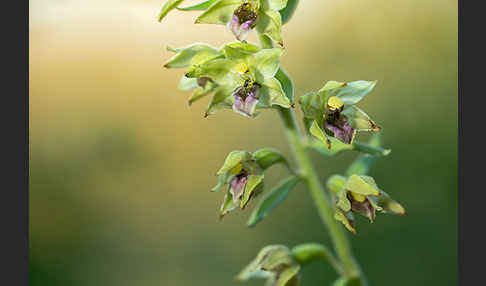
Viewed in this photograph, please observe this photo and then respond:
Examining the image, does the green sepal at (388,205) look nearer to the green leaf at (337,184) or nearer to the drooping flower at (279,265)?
the green leaf at (337,184)

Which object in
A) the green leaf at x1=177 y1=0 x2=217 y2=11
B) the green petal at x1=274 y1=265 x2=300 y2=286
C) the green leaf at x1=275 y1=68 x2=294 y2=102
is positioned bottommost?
the green petal at x1=274 y1=265 x2=300 y2=286

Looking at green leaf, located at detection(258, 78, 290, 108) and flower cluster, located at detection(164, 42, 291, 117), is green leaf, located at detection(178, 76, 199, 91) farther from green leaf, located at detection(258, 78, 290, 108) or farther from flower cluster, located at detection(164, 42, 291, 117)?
green leaf, located at detection(258, 78, 290, 108)

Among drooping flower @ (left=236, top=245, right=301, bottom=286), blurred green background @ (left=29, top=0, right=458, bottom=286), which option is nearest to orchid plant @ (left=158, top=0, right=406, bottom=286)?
drooping flower @ (left=236, top=245, right=301, bottom=286)

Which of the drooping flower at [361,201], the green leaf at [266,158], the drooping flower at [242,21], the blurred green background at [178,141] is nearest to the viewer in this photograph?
the drooping flower at [242,21]

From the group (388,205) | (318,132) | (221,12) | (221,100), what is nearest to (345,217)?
(388,205)

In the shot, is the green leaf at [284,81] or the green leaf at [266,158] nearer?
the green leaf at [284,81]

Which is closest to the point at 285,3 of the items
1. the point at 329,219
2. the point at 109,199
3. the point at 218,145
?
the point at 329,219

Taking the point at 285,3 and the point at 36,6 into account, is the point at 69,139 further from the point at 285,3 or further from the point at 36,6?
the point at 285,3

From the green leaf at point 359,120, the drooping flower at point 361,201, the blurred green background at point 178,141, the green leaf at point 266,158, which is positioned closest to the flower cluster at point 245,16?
the green leaf at point 359,120
